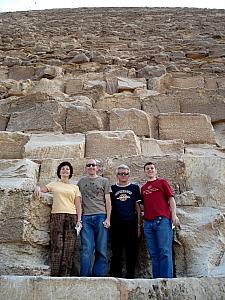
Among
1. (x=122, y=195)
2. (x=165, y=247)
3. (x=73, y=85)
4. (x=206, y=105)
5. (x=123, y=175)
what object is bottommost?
(x=165, y=247)

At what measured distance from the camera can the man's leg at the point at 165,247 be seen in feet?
10.9

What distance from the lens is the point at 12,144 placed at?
5109 millimetres

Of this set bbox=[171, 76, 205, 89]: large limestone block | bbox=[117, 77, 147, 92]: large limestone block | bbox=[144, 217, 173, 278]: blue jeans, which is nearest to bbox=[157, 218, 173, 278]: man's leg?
bbox=[144, 217, 173, 278]: blue jeans

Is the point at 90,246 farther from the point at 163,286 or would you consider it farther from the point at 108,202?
the point at 163,286

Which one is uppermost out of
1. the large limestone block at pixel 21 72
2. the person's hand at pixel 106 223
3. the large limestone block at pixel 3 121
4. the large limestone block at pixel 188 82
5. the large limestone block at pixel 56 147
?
the large limestone block at pixel 21 72

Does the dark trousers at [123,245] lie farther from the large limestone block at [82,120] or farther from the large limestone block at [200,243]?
the large limestone block at [82,120]

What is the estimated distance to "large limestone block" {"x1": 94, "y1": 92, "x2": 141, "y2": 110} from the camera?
20.3 feet

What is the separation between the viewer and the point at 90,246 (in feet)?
11.6

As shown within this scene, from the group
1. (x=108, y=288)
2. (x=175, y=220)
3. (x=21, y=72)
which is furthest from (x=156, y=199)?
(x=21, y=72)

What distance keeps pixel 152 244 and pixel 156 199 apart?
1.15ft

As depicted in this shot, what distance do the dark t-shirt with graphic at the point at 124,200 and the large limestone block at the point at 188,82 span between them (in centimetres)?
352

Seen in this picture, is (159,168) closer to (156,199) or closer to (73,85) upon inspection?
(156,199)

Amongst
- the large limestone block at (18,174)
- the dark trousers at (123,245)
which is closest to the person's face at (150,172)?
the dark trousers at (123,245)

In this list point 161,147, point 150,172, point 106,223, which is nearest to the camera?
point 106,223
